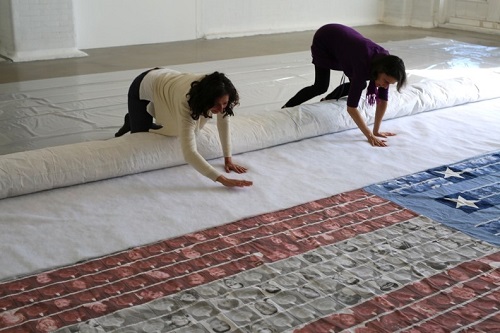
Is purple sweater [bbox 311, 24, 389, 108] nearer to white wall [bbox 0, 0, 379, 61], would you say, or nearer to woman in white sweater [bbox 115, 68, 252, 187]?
woman in white sweater [bbox 115, 68, 252, 187]

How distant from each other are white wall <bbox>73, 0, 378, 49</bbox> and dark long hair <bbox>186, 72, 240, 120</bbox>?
441cm

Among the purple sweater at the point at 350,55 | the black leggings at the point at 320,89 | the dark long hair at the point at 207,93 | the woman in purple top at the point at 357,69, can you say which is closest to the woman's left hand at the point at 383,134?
the woman in purple top at the point at 357,69

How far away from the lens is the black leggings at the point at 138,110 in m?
3.40

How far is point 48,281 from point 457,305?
1.43 meters

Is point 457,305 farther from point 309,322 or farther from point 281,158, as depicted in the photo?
point 281,158

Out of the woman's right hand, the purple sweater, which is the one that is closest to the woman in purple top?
the purple sweater

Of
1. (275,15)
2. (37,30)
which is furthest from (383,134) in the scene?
(275,15)

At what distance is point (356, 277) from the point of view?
2334mm

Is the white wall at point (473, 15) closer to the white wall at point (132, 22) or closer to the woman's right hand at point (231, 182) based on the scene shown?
the white wall at point (132, 22)

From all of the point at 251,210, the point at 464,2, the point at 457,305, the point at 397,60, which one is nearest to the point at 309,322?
the point at 457,305

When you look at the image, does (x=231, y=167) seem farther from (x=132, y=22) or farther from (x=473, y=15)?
(x=473, y=15)

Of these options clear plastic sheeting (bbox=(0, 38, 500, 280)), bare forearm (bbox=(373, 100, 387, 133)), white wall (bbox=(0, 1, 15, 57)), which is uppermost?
white wall (bbox=(0, 1, 15, 57))

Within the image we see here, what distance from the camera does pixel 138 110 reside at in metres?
3.43

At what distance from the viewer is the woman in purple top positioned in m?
3.29
